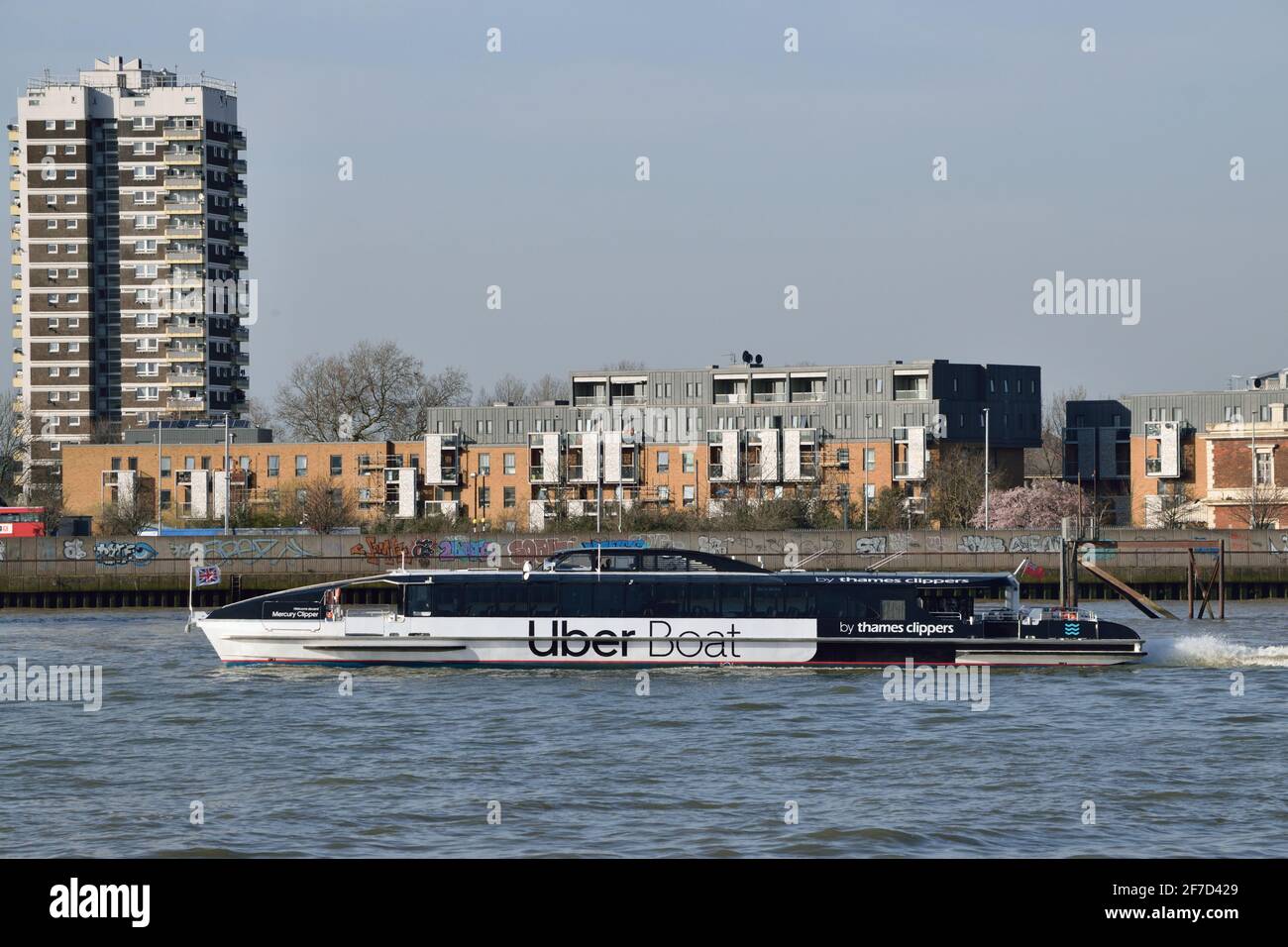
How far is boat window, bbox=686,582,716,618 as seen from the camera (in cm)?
4334

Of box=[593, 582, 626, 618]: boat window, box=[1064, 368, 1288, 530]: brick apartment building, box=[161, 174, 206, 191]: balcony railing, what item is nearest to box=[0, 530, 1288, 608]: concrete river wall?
box=[1064, 368, 1288, 530]: brick apartment building

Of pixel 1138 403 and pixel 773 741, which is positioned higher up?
pixel 1138 403

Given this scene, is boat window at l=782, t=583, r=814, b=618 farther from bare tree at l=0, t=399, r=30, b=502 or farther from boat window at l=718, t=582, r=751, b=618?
bare tree at l=0, t=399, r=30, b=502

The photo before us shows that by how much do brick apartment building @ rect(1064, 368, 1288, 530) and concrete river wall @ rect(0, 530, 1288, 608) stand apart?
14423mm

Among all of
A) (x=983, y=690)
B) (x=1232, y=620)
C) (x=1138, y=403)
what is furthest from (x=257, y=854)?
(x=1138, y=403)

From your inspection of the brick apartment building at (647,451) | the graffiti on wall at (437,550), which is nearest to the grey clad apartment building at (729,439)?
the brick apartment building at (647,451)

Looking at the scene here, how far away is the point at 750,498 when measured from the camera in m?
124

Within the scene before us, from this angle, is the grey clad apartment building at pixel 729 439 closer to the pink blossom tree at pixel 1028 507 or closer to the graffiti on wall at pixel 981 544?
the pink blossom tree at pixel 1028 507

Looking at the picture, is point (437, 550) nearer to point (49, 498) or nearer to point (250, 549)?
point (250, 549)

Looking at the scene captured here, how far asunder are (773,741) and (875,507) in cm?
8764

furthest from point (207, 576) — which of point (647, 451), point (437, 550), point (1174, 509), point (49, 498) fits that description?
point (1174, 509)

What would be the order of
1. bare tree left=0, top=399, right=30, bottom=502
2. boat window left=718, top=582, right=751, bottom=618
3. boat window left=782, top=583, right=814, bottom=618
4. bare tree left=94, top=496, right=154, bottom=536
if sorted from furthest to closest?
bare tree left=0, top=399, right=30, bottom=502 < bare tree left=94, top=496, right=154, bottom=536 < boat window left=718, top=582, right=751, bottom=618 < boat window left=782, top=583, right=814, bottom=618

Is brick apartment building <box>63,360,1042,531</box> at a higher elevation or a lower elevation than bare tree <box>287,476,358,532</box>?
higher

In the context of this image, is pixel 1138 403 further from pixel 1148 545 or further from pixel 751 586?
pixel 751 586
